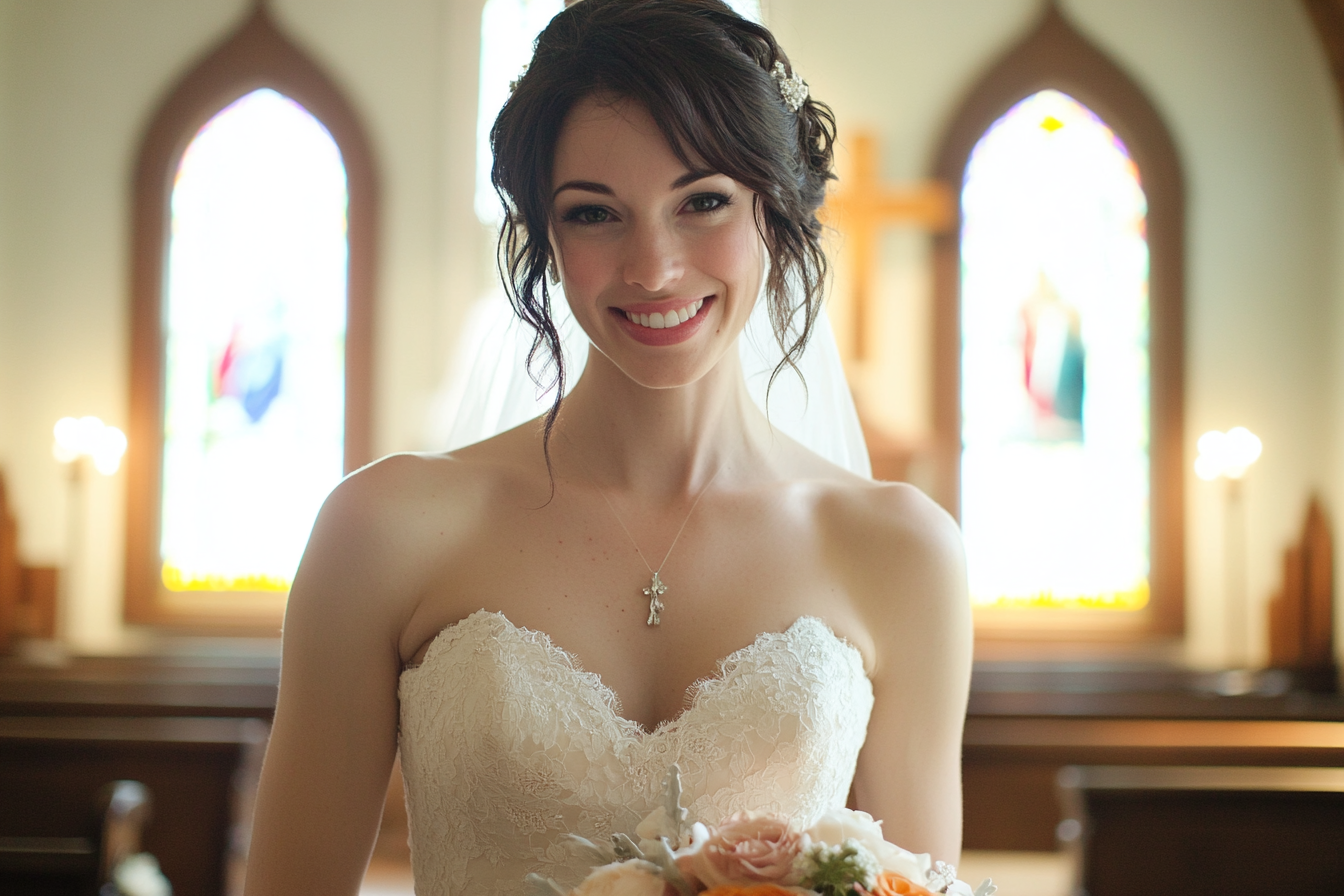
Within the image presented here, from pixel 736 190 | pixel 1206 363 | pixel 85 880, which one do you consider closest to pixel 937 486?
pixel 1206 363

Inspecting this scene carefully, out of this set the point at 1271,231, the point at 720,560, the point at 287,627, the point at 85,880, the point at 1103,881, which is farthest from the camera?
the point at 1271,231

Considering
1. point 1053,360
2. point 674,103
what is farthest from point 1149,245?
point 674,103

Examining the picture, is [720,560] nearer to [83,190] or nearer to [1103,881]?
[1103,881]

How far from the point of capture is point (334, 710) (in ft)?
4.52

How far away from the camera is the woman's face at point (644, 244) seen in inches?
53.9

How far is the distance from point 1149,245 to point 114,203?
6859 mm

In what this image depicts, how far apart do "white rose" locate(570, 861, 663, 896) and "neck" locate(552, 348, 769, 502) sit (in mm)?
705

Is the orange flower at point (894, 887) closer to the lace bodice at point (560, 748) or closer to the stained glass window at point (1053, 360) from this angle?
the lace bodice at point (560, 748)

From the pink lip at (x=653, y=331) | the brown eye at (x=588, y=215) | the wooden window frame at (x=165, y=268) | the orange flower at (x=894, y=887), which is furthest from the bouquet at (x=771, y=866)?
the wooden window frame at (x=165, y=268)

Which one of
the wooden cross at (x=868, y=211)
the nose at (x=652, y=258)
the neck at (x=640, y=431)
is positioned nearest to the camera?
the nose at (x=652, y=258)

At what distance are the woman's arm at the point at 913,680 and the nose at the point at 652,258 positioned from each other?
479mm

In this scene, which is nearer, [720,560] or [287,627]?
[287,627]

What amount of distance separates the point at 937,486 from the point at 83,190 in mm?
5954

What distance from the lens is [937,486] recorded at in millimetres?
7520
